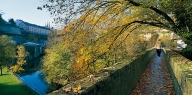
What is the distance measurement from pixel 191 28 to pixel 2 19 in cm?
8873

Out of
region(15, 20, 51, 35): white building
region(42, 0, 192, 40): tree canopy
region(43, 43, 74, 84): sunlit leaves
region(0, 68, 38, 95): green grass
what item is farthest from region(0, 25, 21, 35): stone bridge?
region(42, 0, 192, 40): tree canopy

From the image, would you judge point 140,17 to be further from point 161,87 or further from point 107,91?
point 107,91

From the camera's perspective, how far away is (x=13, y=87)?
36281 mm

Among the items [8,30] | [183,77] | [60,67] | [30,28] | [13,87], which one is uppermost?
[30,28]

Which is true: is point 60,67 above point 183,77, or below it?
below

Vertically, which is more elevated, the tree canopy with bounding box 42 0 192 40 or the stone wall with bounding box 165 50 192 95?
the tree canopy with bounding box 42 0 192 40

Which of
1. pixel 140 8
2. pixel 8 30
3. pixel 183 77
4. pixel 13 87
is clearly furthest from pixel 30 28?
pixel 183 77

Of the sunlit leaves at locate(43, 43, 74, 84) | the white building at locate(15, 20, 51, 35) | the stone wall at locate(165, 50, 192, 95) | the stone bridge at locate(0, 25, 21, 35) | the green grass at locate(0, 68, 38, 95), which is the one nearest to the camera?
the stone wall at locate(165, 50, 192, 95)

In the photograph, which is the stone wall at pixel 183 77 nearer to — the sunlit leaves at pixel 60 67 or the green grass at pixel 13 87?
the sunlit leaves at pixel 60 67

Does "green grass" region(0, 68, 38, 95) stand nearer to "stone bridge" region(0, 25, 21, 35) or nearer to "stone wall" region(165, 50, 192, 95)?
"stone wall" region(165, 50, 192, 95)

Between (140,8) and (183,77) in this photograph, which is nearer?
(183,77)

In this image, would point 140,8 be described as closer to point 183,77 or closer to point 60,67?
point 183,77

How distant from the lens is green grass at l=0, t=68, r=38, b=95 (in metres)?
33.5

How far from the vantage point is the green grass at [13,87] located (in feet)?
110
